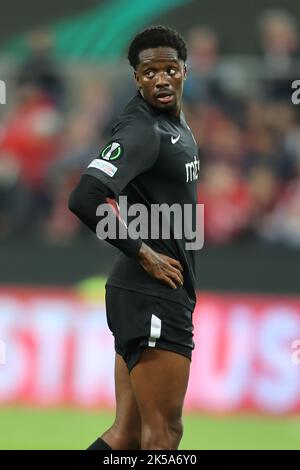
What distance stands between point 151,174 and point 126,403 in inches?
46.5

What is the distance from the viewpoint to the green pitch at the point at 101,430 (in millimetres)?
8711

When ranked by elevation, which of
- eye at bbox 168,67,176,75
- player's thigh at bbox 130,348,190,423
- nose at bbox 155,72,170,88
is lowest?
player's thigh at bbox 130,348,190,423

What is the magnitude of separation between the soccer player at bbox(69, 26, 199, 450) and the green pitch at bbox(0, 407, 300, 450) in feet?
9.33

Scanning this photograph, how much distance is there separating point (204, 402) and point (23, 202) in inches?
102

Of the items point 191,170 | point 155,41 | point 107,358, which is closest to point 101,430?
point 107,358

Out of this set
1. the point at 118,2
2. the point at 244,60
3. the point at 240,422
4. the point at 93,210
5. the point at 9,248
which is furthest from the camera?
the point at 118,2

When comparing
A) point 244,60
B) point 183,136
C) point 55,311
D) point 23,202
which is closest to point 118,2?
point 244,60

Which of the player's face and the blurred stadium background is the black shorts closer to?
the player's face

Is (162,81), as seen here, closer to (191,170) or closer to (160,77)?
(160,77)

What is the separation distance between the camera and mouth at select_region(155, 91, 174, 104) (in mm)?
5770

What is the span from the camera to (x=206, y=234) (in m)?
10.8

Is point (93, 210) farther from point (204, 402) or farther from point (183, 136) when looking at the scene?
point (204, 402)

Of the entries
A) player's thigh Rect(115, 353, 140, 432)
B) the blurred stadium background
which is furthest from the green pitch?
player's thigh Rect(115, 353, 140, 432)

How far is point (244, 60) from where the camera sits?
1177cm
